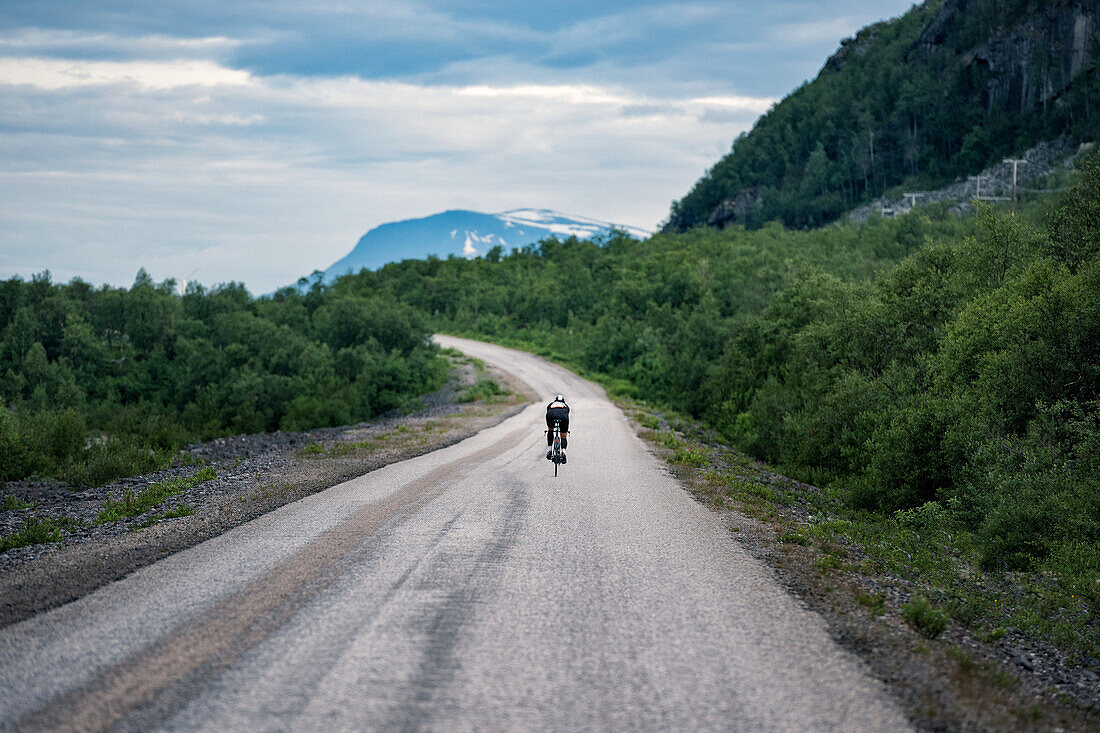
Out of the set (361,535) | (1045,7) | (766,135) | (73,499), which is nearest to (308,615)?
(361,535)

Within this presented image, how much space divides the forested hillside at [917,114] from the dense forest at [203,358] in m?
69.7

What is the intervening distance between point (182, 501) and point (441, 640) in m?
8.23

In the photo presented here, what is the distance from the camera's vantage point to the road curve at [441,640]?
14.4 ft

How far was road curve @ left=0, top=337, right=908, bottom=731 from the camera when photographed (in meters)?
4.39

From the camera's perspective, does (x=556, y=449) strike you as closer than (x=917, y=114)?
Yes

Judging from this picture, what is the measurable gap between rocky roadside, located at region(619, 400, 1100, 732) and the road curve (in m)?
0.28

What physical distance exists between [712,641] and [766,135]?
148488 millimetres

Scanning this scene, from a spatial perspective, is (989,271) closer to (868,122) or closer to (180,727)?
(180,727)

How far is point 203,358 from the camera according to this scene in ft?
167

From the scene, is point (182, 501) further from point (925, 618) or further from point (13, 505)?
point (925, 618)

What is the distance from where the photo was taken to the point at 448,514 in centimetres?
1034

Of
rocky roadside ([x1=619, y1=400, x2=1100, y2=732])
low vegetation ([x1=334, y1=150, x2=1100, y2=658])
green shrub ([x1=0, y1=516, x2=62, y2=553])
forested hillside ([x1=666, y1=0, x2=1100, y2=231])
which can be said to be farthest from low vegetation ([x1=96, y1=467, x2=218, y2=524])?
forested hillside ([x1=666, y1=0, x2=1100, y2=231])

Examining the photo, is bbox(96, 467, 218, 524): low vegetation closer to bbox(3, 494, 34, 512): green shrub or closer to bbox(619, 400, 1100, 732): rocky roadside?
bbox(3, 494, 34, 512): green shrub

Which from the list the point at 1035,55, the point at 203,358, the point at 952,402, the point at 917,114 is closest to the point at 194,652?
the point at 952,402
